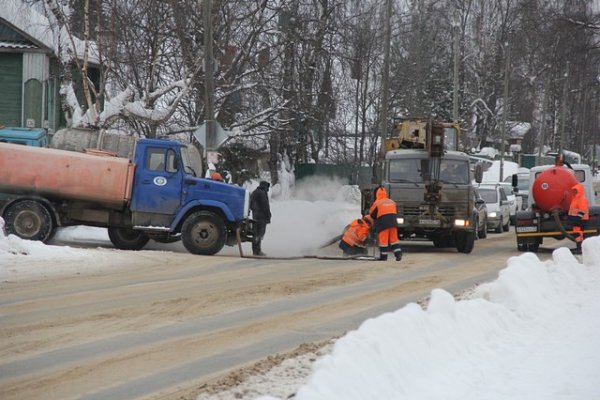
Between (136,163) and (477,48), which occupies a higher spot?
(477,48)

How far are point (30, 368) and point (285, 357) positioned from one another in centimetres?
245

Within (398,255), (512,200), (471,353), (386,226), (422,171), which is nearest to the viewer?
(471,353)

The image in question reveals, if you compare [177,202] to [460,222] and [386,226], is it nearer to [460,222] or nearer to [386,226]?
[386,226]

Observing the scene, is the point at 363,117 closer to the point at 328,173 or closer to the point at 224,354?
the point at 328,173

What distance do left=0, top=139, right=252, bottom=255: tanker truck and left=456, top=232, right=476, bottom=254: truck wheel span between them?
587 centimetres

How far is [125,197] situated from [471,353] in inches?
496

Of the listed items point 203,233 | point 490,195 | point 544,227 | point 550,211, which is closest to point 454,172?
point 550,211

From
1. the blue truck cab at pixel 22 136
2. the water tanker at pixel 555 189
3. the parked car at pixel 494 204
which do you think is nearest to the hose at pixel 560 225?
the water tanker at pixel 555 189

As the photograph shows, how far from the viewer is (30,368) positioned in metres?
8.57

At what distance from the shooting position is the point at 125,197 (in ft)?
64.7

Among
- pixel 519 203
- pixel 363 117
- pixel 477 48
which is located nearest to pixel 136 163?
pixel 519 203

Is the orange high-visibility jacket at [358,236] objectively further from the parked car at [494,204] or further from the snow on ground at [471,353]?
the parked car at [494,204]

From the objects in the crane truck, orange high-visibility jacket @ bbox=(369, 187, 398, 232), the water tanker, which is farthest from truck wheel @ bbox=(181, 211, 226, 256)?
the water tanker

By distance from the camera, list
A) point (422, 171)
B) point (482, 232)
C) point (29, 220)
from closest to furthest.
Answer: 1. point (29, 220)
2. point (422, 171)
3. point (482, 232)
